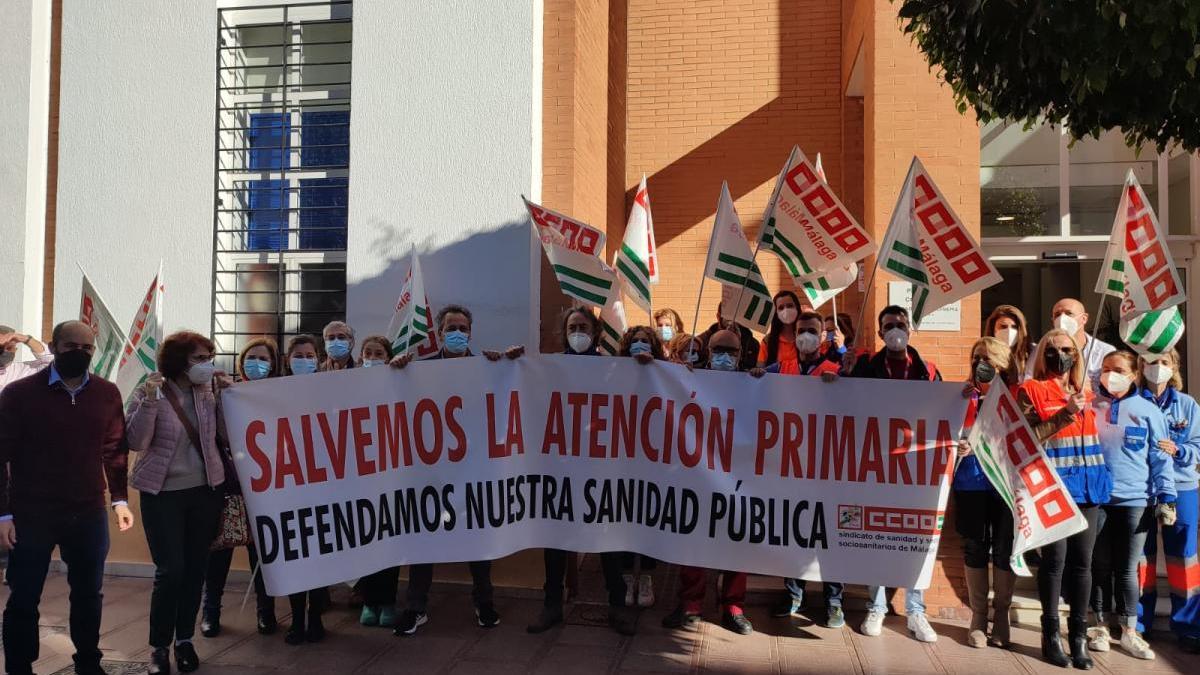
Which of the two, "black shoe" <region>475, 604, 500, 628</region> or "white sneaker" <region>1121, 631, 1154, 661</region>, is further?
"black shoe" <region>475, 604, 500, 628</region>

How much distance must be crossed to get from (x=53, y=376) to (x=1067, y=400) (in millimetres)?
5744

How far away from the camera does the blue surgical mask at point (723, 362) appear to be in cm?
531

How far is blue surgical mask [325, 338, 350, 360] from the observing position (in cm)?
573

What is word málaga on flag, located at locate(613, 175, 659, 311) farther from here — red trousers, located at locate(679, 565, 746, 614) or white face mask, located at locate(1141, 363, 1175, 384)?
white face mask, located at locate(1141, 363, 1175, 384)

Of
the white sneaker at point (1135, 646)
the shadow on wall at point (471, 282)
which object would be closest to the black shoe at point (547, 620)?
the shadow on wall at point (471, 282)

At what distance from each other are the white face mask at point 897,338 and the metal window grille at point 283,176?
4.60 metres

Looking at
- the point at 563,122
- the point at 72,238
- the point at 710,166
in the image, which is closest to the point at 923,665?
the point at 563,122

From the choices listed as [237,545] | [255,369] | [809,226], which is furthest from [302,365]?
[809,226]

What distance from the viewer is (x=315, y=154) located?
7.44 metres

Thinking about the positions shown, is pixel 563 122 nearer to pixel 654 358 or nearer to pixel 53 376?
pixel 654 358

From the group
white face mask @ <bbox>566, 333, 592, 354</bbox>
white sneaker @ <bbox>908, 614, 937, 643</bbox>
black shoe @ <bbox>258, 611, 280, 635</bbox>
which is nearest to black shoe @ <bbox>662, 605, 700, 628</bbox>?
white sneaker @ <bbox>908, 614, 937, 643</bbox>

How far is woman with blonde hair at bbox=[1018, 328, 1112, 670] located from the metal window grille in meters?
5.50

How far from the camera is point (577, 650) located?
5086 mm

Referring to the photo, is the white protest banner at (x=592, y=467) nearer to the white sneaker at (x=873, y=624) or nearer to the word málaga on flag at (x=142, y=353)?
the white sneaker at (x=873, y=624)
